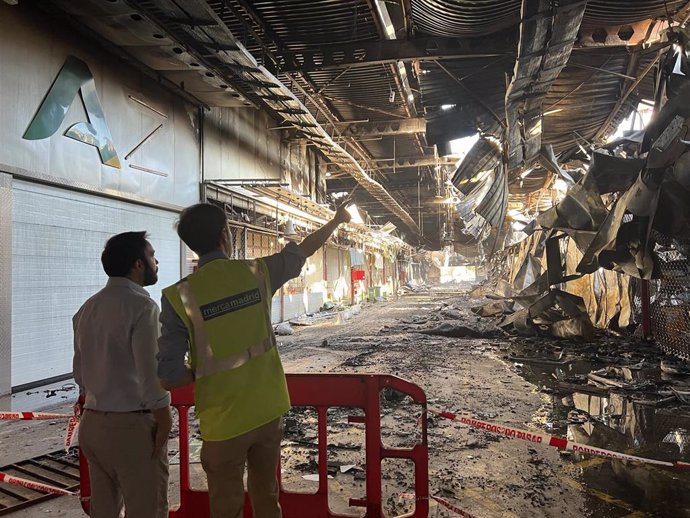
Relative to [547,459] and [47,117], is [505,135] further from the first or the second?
[47,117]

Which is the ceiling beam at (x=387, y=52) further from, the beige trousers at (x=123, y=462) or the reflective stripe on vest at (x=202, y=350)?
the beige trousers at (x=123, y=462)

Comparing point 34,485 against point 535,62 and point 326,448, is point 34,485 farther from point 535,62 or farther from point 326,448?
point 535,62

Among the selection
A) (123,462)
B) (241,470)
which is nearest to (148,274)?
(123,462)

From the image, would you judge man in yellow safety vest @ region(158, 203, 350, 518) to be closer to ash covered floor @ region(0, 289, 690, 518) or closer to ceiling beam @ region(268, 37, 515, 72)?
ash covered floor @ region(0, 289, 690, 518)

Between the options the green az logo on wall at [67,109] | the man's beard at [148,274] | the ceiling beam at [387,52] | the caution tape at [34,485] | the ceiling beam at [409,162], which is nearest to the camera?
the man's beard at [148,274]

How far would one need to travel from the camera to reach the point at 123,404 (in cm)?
189

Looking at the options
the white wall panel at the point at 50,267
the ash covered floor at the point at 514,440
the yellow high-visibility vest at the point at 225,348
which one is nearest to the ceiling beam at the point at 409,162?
the ash covered floor at the point at 514,440

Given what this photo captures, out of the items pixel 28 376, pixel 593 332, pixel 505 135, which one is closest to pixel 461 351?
pixel 593 332

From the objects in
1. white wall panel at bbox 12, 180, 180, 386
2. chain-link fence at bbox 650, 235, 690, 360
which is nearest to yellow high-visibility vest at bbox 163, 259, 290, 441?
white wall panel at bbox 12, 180, 180, 386

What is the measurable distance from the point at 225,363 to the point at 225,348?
0.20ft

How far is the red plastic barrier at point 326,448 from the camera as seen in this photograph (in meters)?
2.45

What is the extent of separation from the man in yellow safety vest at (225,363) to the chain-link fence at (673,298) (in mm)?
6983

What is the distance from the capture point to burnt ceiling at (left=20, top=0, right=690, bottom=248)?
5.25 metres

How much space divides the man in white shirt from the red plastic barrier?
0.56 metres
